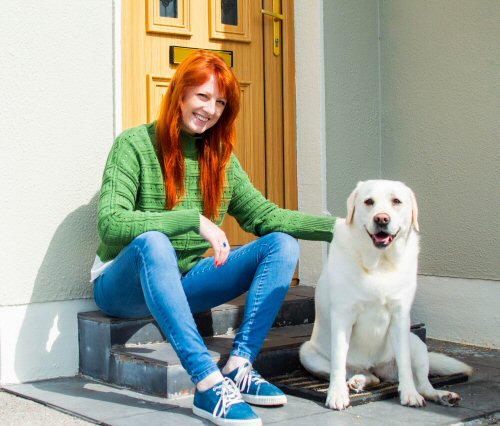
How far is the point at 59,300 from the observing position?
3.46 m

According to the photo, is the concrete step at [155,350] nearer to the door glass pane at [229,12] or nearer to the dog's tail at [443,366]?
the dog's tail at [443,366]

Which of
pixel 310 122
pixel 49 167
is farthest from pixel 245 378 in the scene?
pixel 310 122

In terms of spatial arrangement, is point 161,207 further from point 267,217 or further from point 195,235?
point 267,217

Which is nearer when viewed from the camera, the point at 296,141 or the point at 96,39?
the point at 96,39

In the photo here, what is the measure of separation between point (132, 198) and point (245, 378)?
83 centimetres

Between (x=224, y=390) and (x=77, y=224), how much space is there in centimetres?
125

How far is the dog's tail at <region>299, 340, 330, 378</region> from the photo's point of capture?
3225mm

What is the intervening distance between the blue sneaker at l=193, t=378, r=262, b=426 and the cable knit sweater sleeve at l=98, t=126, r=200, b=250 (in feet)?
1.98

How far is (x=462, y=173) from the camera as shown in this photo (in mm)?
4293

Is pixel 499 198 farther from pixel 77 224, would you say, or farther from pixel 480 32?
pixel 77 224

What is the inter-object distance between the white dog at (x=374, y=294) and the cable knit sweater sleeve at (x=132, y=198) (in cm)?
62

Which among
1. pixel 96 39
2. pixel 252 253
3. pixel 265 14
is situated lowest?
pixel 252 253

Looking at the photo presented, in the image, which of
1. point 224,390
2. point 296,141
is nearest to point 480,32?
point 296,141

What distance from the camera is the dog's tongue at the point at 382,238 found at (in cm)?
284
